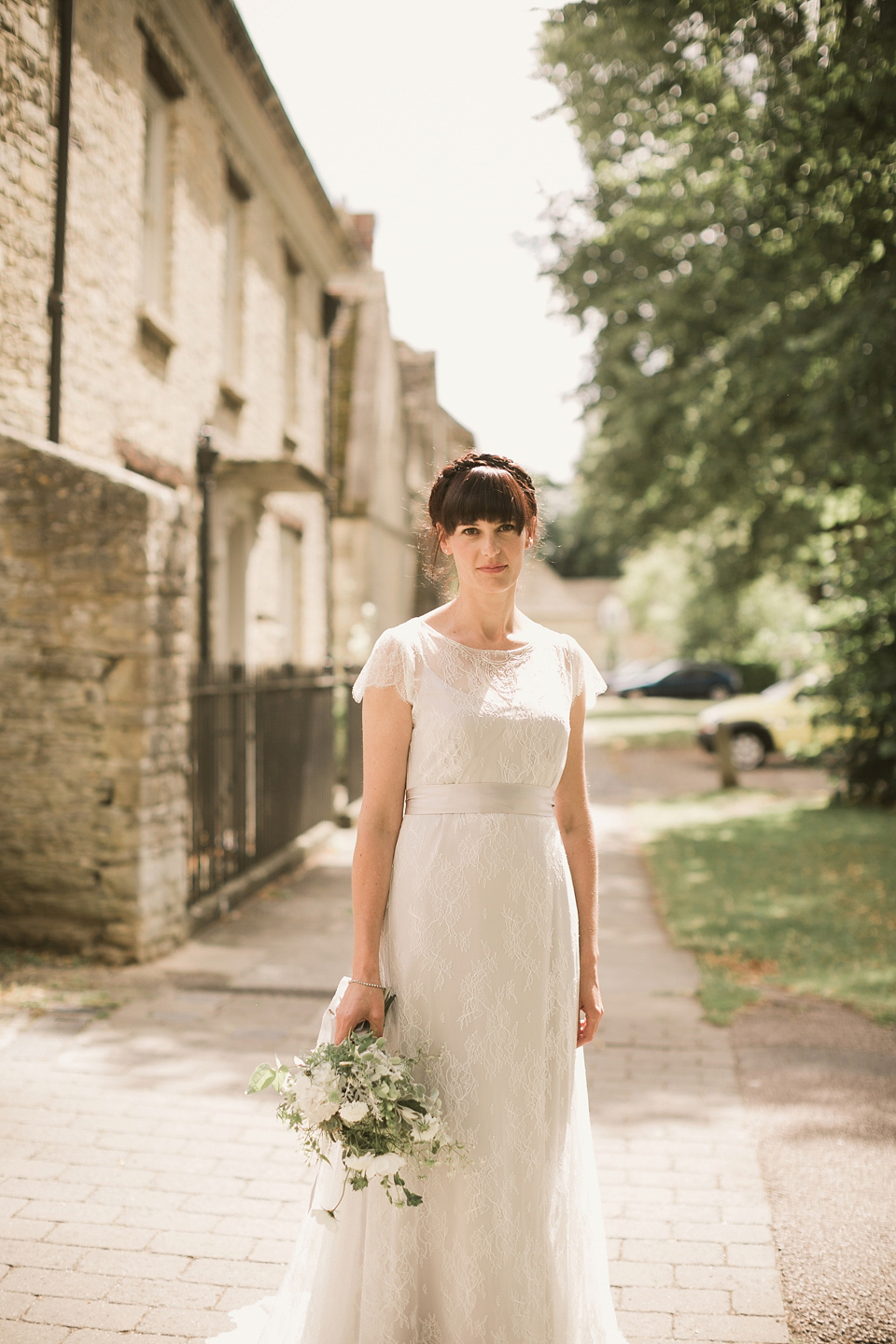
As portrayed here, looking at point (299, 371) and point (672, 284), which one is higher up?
point (672, 284)

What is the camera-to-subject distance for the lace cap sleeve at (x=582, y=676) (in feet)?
9.31

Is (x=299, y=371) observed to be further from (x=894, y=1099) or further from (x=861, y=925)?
(x=894, y=1099)

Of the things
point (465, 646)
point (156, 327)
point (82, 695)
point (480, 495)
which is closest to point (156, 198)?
point (156, 327)

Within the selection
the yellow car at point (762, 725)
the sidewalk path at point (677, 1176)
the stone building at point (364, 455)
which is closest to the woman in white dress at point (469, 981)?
the sidewalk path at point (677, 1176)

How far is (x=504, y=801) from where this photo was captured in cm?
258

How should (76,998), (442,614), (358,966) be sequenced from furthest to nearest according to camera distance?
(76,998) → (442,614) → (358,966)

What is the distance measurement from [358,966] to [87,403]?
6.55 m

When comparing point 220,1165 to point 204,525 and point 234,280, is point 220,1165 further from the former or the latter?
point 234,280

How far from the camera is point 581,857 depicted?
9.28 ft

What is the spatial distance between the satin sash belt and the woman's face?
1.56ft

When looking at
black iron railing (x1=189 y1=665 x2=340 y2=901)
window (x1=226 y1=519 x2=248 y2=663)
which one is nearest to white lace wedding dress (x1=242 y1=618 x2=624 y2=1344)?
black iron railing (x1=189 y1=665 x2=340 y2=901)

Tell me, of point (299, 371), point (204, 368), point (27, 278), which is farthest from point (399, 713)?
point (299, 371)

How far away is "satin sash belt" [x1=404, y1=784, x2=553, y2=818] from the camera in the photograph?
255cm

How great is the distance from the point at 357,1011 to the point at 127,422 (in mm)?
7188
